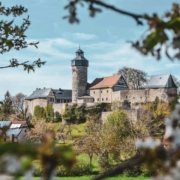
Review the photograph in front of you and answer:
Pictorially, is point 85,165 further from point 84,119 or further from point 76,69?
point 76,69

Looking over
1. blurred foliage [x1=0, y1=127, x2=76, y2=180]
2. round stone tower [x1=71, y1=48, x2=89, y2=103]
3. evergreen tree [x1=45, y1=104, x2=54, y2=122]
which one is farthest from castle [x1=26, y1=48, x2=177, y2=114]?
blurred foliage [x1=0, y1=127, x2=76, y2=180]

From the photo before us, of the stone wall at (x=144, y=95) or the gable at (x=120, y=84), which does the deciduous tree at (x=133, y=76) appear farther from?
the stone wall at (x=144, y=95)

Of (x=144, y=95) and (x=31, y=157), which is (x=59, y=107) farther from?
(x=31, y=157)

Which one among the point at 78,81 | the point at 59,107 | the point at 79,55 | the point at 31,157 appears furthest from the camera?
the point at 79,55

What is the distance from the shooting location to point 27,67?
5.12 metres

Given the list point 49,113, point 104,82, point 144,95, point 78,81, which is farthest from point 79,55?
point 144,95

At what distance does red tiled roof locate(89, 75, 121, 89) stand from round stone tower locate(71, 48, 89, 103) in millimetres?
2181

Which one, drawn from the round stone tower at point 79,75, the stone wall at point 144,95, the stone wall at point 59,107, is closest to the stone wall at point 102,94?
the round stone tower at point 79,75

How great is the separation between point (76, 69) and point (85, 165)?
186 feet

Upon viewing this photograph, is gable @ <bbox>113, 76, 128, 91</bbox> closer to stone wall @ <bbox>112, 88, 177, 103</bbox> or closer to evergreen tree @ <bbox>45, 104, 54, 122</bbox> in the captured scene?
stone wall @ <bbox>112, 88, 177, 103</bbox>

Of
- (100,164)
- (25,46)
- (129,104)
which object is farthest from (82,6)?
(129,104)

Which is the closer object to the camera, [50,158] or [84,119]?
[50,158]

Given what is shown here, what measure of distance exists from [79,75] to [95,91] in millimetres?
7232

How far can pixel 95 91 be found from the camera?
8769 cm
